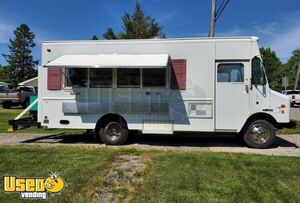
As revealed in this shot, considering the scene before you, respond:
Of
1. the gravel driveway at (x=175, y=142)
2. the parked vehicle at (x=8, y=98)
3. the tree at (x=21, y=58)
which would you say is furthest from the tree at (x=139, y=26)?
the tree at (x=21, y=58)

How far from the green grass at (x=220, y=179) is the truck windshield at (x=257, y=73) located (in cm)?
239

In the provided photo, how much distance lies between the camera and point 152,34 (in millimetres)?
35125

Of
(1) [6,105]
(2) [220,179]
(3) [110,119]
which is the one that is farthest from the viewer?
(1) [6,105]

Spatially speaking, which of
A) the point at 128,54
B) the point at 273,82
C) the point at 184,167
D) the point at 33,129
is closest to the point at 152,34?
the point at 33,129

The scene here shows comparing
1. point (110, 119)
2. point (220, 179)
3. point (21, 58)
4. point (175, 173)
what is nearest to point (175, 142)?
point (110, 119)

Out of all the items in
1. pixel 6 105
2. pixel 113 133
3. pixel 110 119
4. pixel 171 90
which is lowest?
pixel 113 133

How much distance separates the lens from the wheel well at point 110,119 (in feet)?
33.6

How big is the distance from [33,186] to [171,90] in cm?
Result: 506

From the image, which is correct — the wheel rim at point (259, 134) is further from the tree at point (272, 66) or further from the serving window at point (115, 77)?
the tree at point (272, 66)

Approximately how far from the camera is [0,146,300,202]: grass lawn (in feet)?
18.6

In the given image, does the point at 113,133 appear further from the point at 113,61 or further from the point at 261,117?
the point at 261,117

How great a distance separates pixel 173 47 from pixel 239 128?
9.31ft

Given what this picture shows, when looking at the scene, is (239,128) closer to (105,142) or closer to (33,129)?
(105,142)

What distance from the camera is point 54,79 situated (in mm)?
10430
